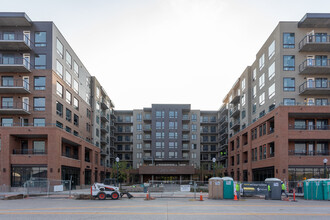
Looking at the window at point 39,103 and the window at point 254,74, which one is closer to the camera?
the window at point 39,103

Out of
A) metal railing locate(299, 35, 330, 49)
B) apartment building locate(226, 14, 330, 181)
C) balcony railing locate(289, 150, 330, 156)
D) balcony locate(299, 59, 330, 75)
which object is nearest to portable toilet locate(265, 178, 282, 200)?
apartment building locate(226, 14, 330, 181)

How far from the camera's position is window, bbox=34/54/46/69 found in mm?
43500

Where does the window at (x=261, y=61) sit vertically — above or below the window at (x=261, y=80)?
above

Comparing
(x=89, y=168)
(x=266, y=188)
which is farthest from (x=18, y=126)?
(x=266, y=188)

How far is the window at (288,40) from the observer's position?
43.5 metres

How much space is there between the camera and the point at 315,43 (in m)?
40.8

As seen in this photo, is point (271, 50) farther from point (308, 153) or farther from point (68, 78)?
point (68, 78)

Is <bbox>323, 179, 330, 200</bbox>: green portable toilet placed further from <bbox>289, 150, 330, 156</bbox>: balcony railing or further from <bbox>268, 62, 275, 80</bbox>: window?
<bbox>268, 62, 275, 80</bbox>: window

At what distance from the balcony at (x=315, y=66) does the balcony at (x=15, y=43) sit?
35.6m

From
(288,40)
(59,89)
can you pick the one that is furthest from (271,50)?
(59,89)

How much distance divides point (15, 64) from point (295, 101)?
1435 inches

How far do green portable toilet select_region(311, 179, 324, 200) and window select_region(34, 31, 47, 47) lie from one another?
3600 centimetres

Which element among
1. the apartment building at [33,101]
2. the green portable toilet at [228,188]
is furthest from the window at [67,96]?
the green portable toilet at [228,188]

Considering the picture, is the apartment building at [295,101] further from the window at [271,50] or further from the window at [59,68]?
the window at [59,68]
